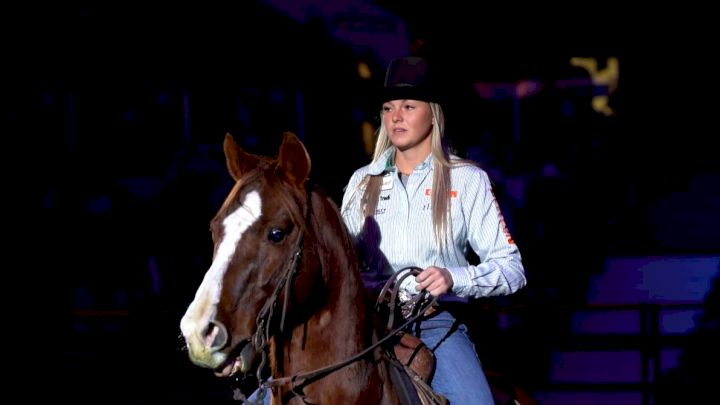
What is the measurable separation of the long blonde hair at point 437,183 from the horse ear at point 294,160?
2.04ft

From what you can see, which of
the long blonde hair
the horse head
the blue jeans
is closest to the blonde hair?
the long blonde hair

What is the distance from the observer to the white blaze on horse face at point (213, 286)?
1.77 m

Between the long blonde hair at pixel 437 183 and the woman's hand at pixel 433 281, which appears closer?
the woman's hand at pixel 433 281

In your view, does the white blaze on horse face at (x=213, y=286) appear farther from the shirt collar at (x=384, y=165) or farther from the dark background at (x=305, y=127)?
the dark background at (x=305, y=127)

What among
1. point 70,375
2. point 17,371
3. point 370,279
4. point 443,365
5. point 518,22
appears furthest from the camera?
point 518,22

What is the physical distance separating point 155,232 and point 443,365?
527 centimetres

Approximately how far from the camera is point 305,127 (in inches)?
278

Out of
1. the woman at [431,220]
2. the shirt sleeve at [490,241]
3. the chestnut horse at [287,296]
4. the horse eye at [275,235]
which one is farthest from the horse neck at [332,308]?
the shirt sleeve at [490,241]

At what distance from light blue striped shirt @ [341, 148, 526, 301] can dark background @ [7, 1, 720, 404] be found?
4043 millimetres

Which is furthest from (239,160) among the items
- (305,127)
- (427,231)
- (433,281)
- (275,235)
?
(305,127)

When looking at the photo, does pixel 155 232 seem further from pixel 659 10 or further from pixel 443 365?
pixel 443 365

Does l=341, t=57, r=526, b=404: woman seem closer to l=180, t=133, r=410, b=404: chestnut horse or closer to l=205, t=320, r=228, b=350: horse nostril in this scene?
l=180, t=133, r=410, b=404: chestnut horse

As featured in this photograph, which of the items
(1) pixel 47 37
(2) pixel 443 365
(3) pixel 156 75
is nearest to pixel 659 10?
(3) pixel 156 75

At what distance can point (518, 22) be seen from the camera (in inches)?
280
